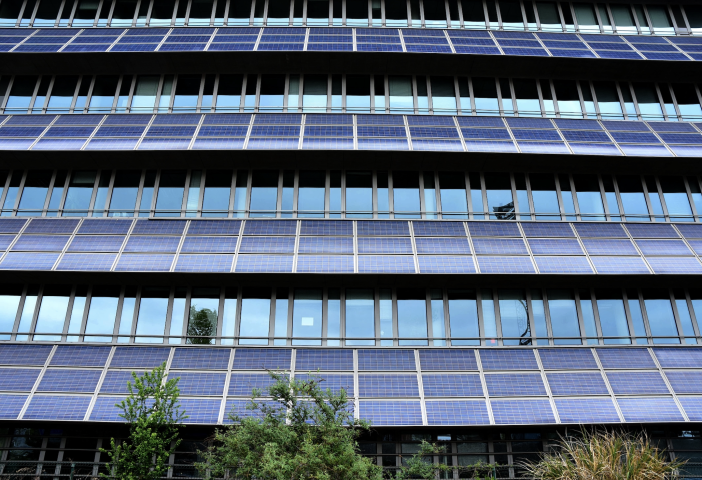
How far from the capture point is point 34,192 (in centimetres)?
2173

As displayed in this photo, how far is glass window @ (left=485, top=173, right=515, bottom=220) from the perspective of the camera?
2150 cm

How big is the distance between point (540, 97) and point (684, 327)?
1140cm

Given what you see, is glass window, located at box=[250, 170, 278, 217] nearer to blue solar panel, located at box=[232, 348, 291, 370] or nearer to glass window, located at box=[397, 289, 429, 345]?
blue solar panel, located at box=[232, 348, 291, 370]

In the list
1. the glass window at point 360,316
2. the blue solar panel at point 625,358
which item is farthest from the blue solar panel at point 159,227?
the blue solar panel at point 625,358

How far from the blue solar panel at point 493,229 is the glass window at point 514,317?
7.27 ft

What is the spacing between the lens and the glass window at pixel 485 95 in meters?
24.0

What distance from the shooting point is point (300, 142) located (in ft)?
69.5

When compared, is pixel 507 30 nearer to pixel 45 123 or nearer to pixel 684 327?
pixel 684 327

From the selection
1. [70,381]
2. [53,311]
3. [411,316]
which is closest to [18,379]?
[70,381]

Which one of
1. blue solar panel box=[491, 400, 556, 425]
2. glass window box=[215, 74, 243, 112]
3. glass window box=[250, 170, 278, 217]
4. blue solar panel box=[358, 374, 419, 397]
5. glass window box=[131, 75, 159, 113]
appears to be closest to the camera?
blue solar panel box=[491, 400, 556, 425]

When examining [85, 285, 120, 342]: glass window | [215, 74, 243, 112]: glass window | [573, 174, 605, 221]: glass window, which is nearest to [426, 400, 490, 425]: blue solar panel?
[573, 174, 605, 221]: glass window

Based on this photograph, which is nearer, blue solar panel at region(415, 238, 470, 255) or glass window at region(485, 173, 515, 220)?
blue solar panel at region(415, 238, 470, 255)

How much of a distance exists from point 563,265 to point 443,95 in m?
9.59

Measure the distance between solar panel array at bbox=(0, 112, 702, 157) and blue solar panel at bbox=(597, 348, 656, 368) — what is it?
25.5 feet
